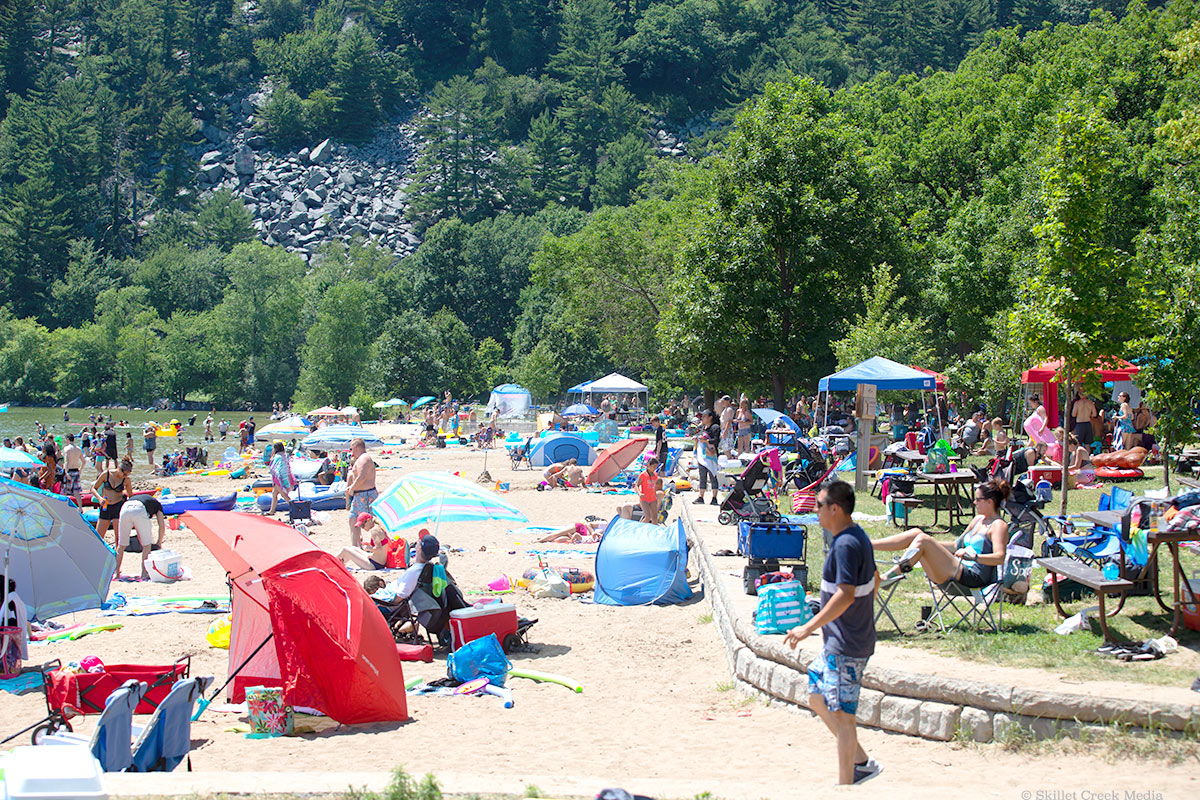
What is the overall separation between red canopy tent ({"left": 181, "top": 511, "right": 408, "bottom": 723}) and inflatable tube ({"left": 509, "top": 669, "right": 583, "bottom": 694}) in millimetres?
1400

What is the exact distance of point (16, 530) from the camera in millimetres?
8859

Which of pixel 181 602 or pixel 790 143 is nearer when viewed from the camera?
pixel 181 602

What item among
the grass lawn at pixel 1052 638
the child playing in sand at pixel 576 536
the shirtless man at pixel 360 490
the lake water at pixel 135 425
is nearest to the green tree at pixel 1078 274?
the grass lawn at pixel 1052 638

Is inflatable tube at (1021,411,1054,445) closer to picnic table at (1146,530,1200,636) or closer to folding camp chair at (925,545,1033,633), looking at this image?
folding camp chair at (925,545,1033,633)

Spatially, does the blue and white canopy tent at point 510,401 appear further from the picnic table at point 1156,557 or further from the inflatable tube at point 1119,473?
the picnic table at point 1156,557

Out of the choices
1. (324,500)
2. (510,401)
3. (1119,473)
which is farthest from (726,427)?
(510,401)

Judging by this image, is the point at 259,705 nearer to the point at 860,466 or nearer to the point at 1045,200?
the point at 1045,200

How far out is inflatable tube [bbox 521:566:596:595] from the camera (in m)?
11.4

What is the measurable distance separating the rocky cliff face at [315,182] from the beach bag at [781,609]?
318 ft

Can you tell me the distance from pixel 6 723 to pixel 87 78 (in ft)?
444

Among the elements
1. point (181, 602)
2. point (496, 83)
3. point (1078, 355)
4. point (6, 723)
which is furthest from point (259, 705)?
point (496, 83)

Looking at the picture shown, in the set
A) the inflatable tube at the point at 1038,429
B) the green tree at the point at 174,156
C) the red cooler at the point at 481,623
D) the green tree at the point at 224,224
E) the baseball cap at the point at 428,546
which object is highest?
the green tree at the point at 174,156

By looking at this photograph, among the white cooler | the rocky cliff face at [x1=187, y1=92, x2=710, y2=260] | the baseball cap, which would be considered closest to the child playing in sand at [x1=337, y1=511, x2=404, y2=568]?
the baseball cap

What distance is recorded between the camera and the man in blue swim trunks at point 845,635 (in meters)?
4.48
